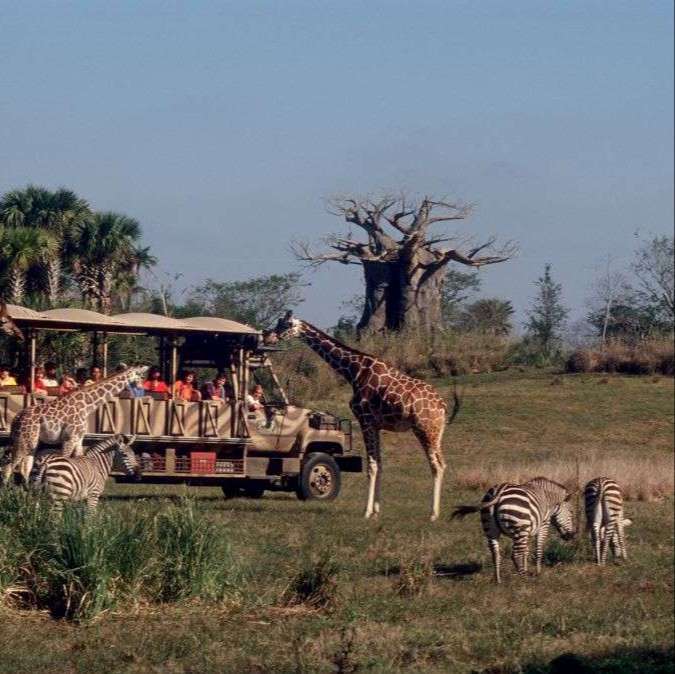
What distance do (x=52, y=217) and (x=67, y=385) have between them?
110 inches

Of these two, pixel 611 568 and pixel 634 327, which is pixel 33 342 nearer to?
pixel 611 568

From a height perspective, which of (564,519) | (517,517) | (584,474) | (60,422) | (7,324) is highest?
(7,324)

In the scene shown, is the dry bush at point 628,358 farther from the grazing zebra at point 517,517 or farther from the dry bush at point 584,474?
the grazing zebra at point 517,517

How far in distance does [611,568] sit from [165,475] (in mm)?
7380

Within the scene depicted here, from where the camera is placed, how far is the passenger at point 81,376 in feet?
64.6

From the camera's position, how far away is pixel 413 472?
2462 centimetres

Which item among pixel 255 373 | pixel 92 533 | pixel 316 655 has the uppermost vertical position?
pixel 255 373

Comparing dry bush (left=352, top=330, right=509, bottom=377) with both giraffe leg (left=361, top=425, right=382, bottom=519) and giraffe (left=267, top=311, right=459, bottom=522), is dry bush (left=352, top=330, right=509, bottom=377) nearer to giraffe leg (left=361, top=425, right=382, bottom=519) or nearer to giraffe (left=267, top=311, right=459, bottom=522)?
giraffe (left=267, top=311, right=459, bottom=522)

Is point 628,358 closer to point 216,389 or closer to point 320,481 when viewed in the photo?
point 320,481

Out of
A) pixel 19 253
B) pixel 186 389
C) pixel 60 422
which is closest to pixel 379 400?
pixel 186 389

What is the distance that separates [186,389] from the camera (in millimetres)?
19125

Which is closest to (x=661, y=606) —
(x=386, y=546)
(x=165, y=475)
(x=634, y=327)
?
(x=386, y=546)

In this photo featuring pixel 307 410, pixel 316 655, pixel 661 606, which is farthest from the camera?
pixel 307 410

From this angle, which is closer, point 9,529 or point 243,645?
point 243,645
